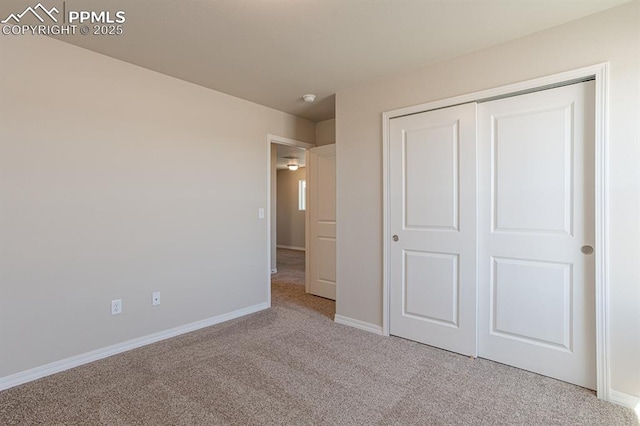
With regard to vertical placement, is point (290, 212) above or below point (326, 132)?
below

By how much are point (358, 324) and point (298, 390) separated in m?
1.23

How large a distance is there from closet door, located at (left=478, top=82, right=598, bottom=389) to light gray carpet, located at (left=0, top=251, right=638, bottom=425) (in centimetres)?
23

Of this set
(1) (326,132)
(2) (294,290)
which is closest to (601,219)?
(1) (326,132)

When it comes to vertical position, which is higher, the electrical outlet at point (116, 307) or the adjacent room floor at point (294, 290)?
the electrical outlet at point (116, 307)

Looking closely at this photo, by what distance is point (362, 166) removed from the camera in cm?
310

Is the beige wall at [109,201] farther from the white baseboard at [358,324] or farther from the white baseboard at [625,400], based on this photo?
the white baseboard at [625,400]

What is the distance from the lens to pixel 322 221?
421 cm

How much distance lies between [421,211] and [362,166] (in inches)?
29.0

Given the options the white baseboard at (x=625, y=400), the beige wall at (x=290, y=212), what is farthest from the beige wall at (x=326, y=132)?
the beige wall at (x=290, y=212)

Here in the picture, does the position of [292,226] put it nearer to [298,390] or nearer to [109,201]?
[109,201]

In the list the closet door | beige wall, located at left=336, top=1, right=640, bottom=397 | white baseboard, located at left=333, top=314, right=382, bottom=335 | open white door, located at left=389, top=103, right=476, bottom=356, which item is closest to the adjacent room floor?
white baseboard, located at left=333, top=314, right=382, bottom=335

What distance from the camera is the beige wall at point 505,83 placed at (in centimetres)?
187

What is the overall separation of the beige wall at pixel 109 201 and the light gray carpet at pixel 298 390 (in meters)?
0.39

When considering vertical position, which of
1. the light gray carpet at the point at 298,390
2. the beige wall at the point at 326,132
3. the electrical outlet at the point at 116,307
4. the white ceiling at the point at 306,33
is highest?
the white ceiling at the point at 306,33
